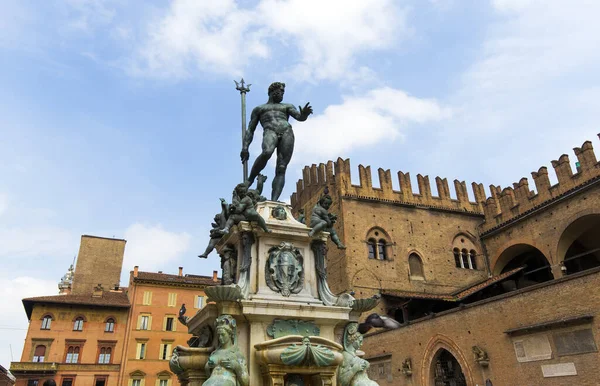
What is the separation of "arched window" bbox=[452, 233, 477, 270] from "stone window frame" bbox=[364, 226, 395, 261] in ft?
15.6

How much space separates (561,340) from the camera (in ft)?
50.4

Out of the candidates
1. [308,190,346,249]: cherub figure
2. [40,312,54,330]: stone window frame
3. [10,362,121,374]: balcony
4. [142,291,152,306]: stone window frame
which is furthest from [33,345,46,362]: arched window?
[308,190,346,249]: cherub figure

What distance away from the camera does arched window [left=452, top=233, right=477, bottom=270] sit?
30022 mm

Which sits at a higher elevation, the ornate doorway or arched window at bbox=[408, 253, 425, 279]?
arched window at bbox=[408, 253, 425, 279]

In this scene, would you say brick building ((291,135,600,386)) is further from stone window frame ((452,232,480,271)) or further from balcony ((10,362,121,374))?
balcony ((10,362,121,374))

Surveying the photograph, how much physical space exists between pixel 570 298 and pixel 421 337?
721 cm

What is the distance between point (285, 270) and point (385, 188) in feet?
82.6

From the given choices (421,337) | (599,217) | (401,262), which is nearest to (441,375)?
(421,337)

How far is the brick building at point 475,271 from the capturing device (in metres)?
15.7

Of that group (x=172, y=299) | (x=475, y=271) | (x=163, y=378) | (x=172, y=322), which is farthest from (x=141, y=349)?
(x=475, y=271)

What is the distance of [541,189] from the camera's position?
2616 cm

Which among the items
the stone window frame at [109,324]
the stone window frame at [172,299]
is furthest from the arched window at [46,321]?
the stone window frame at [172,299]

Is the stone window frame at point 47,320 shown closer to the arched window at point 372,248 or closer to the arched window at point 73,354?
the arched window at point 73,354

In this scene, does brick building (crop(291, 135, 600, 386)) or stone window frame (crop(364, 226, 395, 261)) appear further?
stone window frame (crop(364, 226, 395, 261))
